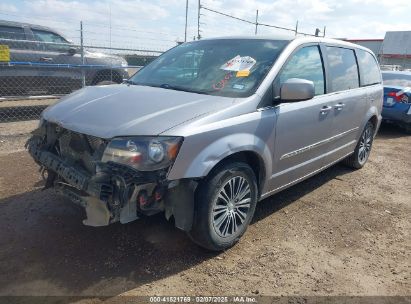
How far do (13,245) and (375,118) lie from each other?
17.5ft

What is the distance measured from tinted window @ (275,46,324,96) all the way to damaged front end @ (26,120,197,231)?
1.40 meters

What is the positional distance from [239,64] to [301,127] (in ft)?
2.96

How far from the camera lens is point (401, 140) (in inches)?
348

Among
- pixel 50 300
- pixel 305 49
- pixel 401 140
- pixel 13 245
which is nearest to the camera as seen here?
pixel 50 300

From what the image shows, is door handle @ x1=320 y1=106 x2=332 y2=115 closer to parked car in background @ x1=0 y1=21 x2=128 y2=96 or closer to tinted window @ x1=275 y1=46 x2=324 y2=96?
tinted window @ x1=275 y1=46 x2=324 y2=96

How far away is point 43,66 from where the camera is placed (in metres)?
8.27

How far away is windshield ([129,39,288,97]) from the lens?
3.55 meters

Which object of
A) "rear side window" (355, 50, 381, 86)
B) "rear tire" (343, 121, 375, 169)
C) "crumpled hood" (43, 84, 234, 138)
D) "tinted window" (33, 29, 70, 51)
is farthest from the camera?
"tinted window" (33, 29, 70, 51)

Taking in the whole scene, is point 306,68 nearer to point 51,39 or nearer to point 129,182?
point 129,182

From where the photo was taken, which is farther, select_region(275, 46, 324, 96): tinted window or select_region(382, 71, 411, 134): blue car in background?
select_region(382, 71, 411, 134): blue car in background

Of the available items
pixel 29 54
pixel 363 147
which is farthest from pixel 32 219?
pixel 29 54

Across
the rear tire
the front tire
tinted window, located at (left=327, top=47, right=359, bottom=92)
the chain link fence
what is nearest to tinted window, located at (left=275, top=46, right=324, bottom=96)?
tinted window, located at (left=327, top=47, right=359, bottom=92)

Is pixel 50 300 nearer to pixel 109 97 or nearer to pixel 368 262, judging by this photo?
pixel 109 97

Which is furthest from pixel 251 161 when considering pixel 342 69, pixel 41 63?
pixel 41 63
